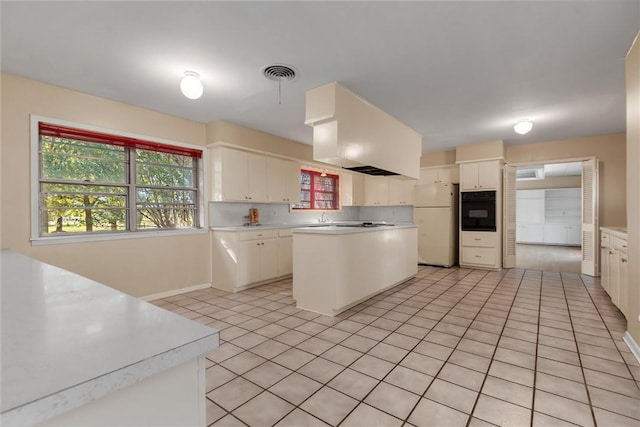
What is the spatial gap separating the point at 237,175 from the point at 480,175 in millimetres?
4731

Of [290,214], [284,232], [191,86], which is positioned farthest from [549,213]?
[191,86]

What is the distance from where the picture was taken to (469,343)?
2613 mm

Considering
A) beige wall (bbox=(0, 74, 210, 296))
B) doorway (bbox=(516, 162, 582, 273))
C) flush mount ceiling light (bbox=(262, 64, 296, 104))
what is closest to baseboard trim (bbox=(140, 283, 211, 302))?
beige wall (bbox=(0, 74, 210, 296))

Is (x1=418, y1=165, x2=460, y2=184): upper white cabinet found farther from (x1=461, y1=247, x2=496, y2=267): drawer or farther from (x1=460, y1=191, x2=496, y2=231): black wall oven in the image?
(x1=461, y1=247, x2=496, y2=267): drawer

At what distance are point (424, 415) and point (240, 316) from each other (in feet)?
7.17

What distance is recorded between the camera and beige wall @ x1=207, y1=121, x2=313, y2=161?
452 centimetres

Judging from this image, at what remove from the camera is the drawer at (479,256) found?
5863 mm

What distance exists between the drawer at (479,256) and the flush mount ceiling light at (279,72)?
198 inches

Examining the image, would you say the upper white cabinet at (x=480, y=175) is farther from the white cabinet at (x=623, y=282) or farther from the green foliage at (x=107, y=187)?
the green foliage at (x=107, y=187)

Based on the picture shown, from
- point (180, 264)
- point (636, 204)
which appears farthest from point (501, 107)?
point (180, 264)

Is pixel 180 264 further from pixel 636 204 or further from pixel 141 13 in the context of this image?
pixel 636 204

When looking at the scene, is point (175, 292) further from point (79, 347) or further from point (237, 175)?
point (79, 347)

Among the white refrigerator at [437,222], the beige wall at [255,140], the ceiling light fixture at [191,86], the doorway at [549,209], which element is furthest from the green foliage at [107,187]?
the doorway at [549,209]

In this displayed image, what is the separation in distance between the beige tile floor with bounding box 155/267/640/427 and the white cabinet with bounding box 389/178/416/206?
331cm
